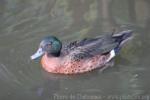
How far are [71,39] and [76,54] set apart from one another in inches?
37.4

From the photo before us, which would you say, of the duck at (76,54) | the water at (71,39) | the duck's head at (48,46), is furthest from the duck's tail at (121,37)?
the duck's head at (48,46)

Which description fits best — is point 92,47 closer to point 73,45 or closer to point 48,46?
point 73,45

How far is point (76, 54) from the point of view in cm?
982

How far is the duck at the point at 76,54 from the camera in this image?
9.80 meters

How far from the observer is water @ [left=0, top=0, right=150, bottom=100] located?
8.98 m

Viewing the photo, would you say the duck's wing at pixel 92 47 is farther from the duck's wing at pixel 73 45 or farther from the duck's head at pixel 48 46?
the duck's head at pixel 48 46

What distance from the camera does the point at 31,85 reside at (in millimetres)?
9250

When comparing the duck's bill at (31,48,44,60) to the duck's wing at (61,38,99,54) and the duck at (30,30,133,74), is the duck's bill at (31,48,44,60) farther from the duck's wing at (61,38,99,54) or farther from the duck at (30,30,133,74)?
the duck's wing at (61,38,99,54)

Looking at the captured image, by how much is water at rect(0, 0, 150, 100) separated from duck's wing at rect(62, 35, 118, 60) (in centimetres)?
32

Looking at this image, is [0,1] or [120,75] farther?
[0,1]

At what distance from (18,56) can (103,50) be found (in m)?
1.63

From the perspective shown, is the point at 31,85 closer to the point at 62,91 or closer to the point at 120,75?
Result: the point at 62,91

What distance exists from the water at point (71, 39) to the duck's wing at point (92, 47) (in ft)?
1.04

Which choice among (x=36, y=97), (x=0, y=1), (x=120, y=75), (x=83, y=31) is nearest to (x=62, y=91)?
(x=36, y=97)
